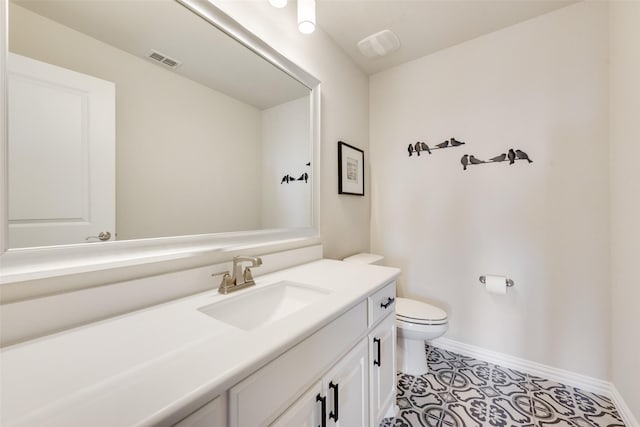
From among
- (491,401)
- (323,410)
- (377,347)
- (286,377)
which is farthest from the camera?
(491,401)

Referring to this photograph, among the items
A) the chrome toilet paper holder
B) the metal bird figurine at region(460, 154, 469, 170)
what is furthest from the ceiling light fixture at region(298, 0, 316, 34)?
the chrome toilet paper holder

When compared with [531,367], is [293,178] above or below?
above

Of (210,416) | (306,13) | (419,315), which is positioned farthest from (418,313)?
(306,13)

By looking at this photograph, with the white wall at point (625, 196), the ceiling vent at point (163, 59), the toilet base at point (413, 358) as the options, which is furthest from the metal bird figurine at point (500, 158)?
the ceiling vent at point (163, 59)

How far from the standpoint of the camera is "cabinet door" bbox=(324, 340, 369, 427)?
33.0 inches

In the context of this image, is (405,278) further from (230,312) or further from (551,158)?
(230,312)

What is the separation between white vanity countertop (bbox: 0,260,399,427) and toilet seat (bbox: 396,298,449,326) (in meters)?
0.99

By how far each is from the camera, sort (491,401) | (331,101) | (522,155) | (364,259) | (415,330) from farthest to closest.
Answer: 1. (364,259)
2. (331,101)
3. (522,155)
4. (415,330)
5. (491,401)

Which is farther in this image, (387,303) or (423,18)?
(423,18)

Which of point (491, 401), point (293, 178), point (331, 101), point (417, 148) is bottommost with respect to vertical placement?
point (491, 401)

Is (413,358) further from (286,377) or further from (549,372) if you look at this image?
(286,377)

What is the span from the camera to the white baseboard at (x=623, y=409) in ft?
4.08

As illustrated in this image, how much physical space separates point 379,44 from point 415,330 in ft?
6.58

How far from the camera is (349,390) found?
0.94m
